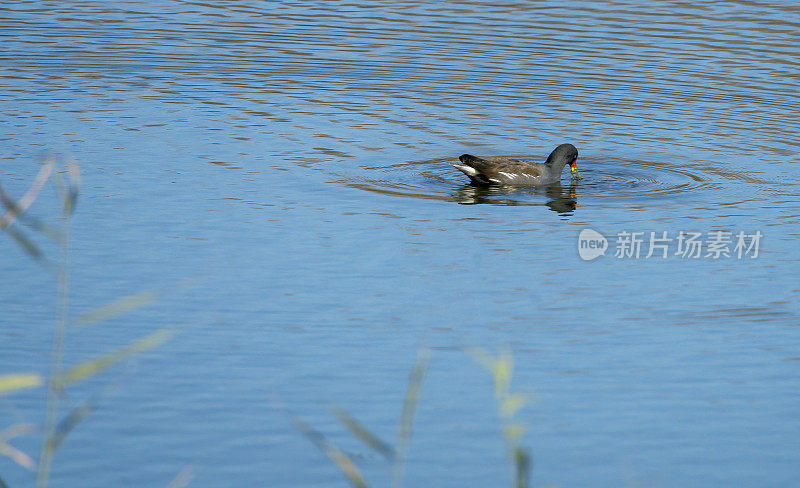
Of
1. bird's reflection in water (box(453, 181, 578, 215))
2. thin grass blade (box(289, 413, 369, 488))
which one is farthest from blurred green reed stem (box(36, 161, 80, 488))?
bird's reflection in water (box(453, 181, 578, 215))

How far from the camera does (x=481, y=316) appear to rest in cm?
957

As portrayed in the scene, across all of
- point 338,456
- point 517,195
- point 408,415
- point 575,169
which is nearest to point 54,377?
point 338,456

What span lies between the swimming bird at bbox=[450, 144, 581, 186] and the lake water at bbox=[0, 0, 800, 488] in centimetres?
21

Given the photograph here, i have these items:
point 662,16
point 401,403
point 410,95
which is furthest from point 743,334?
point 662,16

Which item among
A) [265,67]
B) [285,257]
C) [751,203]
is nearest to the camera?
[285,257]

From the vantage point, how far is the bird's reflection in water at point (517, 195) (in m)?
13.5

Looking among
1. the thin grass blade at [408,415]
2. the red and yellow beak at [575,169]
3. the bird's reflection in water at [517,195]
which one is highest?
the thin grass blade at [408,415]

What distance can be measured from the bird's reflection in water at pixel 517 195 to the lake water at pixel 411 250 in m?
0.07

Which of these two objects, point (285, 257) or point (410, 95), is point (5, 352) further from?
point (410, 95)

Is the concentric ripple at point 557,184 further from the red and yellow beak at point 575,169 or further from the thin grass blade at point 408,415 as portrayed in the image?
the thin grass blade at point 408,415

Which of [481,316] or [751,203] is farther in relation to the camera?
[751,203]

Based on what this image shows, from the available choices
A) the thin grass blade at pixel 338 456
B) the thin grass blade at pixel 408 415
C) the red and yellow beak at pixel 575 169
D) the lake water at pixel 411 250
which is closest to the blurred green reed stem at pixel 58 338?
the lake water at pixel 411 250

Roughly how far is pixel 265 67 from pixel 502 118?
4.43 m

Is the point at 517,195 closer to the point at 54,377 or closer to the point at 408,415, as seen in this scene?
the point at 54,377
